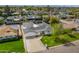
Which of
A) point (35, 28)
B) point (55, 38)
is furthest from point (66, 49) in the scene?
point (35, 28)

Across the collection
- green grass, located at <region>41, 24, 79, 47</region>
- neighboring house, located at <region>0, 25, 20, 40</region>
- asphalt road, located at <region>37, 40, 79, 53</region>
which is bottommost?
asphalt road, located at <region>37, 40, 79, 53</region>

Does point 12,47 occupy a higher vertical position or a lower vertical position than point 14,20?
lower

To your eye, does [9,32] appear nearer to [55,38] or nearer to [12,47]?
[12,47]

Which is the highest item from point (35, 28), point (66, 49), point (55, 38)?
point (35, 28)

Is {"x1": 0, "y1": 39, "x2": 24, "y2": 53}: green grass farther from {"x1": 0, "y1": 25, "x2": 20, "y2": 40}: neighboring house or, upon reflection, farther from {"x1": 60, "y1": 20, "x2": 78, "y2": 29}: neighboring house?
{"x1": 60, "y1": 20, "x2": 78, "y2": 29}: neighboring house

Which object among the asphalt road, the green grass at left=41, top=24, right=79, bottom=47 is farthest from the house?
the asphalt road

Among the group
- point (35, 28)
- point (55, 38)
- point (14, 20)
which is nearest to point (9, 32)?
point (14, 20)
